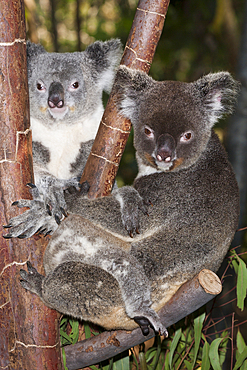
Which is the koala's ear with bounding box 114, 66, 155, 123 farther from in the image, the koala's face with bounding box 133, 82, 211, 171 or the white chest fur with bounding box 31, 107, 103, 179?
the white chest fur with bounding box 31, 107, 103, 179

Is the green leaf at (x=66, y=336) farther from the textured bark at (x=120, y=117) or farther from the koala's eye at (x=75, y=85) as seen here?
the koala's eye at (x=75, y=85)

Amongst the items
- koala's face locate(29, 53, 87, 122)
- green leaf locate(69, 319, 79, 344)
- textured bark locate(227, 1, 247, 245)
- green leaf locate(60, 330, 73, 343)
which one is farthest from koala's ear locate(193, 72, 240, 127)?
textured bark locate(227, 1, 247, 245)

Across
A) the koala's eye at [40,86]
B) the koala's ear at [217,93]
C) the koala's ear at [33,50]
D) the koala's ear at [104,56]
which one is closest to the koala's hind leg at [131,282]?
the koala's ear at [217,93]

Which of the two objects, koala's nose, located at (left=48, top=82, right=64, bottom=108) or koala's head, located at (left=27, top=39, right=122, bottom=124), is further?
koala's head, located at (left=27, top=39, right=122, bottom=124)

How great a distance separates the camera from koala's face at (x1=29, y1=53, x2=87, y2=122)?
269cm

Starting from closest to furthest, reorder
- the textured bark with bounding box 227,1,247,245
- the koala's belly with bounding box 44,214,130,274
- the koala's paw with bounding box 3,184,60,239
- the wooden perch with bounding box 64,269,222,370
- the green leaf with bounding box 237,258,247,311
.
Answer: the wooden perch with bounding box 64,269,222,370 < the koala's paw with bounding box 3,184,60,239 < the koala's belly with bounding box 44,214,130,274 < the green leaf with bounding box 237,258,247,311 < the textured bark with bounding box 227,1,247,245

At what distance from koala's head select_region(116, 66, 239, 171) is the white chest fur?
1.72 ft

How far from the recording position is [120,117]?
2.37 metres

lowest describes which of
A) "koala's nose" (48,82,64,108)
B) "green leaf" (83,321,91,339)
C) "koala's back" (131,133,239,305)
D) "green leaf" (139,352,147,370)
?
"green leaf" (139,352,147,370)

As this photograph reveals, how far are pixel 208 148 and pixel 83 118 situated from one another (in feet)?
3.23

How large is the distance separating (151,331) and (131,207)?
75 centimetres

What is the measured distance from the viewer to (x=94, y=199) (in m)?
2.29

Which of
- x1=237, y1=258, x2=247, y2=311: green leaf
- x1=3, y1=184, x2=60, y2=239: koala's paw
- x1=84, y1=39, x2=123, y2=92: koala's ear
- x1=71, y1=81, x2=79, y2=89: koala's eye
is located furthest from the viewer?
x1=84, y1=39, x2=123, y2=92: koala's ear

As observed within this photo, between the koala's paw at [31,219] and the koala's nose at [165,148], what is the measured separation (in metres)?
0.74
